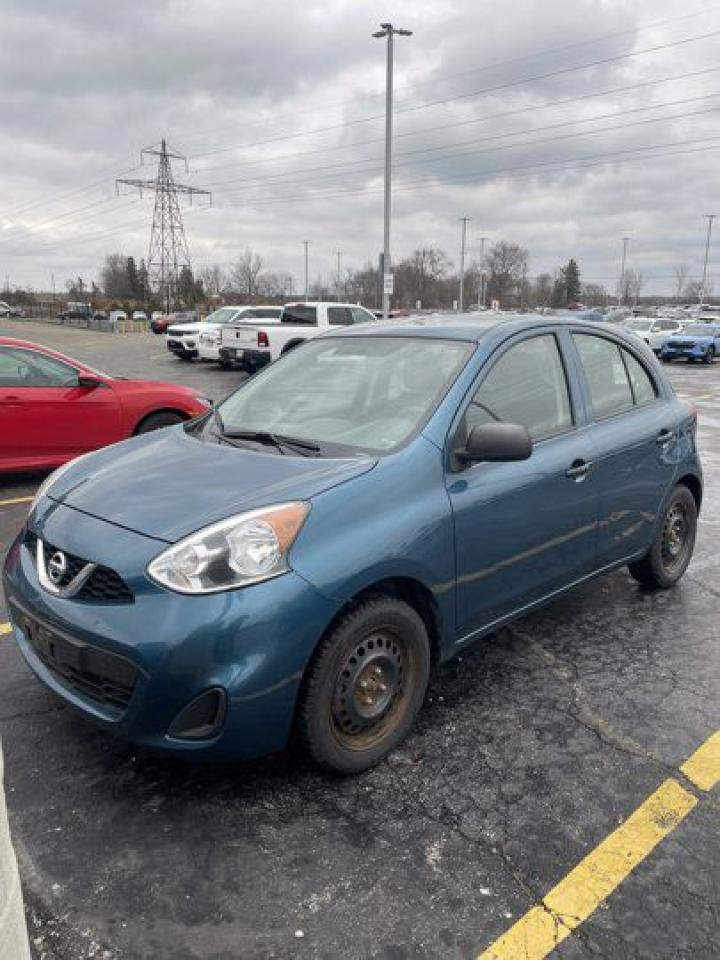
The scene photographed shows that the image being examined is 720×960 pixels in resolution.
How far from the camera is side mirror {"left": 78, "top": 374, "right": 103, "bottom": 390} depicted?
728 cm

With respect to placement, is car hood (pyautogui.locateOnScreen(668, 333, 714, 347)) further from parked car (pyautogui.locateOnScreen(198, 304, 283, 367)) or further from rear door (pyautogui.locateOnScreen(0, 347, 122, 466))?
rear door (pyautogui.locateOnScreen(0, 347, 122, 466))

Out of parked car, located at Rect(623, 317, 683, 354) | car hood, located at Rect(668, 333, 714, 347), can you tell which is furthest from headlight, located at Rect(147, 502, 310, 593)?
parked car, located at Rect(623, 317, 683, 354)

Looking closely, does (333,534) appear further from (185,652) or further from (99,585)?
(99,585)

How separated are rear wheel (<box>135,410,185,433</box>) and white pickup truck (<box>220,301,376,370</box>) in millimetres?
10510

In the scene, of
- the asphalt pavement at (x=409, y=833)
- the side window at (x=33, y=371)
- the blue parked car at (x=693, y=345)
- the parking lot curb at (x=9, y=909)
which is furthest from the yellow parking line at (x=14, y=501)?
the blue parked car at (x=693, y=345)

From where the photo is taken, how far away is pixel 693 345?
2702 centimetres

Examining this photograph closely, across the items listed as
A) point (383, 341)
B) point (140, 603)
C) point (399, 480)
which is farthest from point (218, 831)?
point (383, 341)

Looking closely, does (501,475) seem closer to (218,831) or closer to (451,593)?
(451,593)

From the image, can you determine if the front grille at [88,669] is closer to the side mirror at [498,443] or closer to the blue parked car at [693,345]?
the side mirror at [498,443]

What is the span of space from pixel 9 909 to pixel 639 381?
3950mm

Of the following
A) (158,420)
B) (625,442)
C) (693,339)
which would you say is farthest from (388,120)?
(625,442)

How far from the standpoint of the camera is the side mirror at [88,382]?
728 cm

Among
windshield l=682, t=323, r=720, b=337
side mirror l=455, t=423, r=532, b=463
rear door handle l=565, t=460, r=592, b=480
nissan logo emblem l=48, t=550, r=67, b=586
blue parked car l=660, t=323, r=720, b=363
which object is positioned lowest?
blue parked car l=660, t=323, r=720, b=363

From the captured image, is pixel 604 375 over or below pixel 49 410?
over
